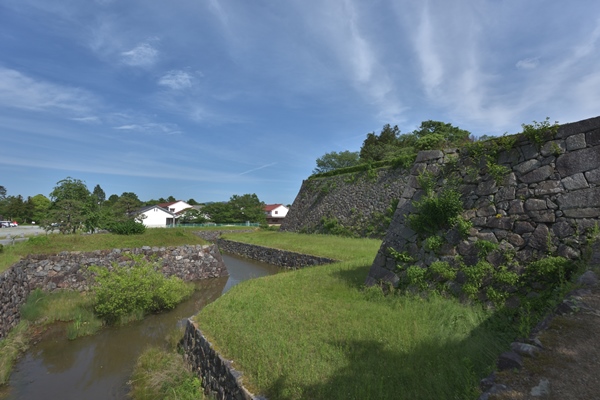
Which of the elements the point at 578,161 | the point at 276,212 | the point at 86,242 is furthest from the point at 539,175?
the point at 276,212

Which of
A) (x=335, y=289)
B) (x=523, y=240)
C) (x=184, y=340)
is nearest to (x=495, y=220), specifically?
(x=523, y=240)

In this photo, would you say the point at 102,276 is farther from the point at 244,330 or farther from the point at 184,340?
the point at 244,330

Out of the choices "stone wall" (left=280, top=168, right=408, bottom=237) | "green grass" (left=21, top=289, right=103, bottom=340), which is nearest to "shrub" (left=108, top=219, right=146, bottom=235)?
"green grass" (left=21, top=289, right=103, bottom=340)

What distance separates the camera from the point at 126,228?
1752 cm

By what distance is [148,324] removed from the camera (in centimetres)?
1080

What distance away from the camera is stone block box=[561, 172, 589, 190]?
529cm

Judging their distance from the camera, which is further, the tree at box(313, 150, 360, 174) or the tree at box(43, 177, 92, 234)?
the tree at box(313, 150, 360, 174)

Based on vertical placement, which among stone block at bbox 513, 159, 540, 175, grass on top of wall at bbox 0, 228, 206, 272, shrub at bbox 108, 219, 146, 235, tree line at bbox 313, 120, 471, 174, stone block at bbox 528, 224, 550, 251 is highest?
tree line at bbox 313, 120, 471, 174

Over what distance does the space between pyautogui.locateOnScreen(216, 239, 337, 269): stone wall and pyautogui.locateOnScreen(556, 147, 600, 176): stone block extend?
11079mm

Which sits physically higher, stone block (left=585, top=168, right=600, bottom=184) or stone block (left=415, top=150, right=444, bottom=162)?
stone block (left=415, top=150, right=444, bottom=162)

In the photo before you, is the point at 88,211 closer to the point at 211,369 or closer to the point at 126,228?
the point at 126,228

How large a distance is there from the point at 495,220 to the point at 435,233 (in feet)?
4.16

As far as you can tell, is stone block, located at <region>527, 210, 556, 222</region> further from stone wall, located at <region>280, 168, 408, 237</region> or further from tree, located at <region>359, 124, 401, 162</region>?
tree, located at <region>359, 124, 401, 162</region>

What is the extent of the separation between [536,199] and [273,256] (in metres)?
18.4
